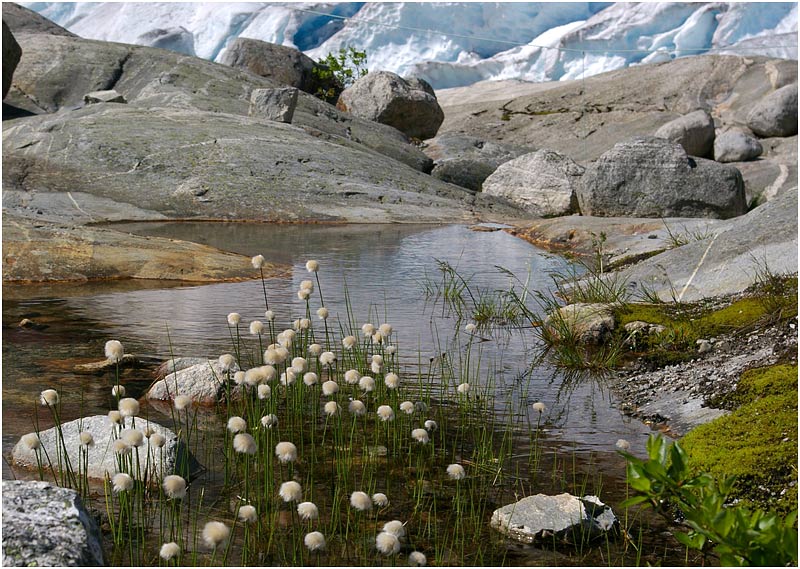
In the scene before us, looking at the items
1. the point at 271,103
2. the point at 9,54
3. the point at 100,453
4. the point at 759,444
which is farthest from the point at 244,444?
the point at 9,54

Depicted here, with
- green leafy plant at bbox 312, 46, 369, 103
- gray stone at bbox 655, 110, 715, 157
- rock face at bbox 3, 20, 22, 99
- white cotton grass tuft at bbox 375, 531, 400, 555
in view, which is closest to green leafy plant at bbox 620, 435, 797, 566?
white cotton grass tuft at bbox 375, 531, 400, 555

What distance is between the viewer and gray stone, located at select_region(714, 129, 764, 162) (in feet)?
79.5

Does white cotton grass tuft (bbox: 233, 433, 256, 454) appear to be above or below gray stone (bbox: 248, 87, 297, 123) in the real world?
below

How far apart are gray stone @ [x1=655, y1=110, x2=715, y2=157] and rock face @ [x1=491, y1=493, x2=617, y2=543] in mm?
21803

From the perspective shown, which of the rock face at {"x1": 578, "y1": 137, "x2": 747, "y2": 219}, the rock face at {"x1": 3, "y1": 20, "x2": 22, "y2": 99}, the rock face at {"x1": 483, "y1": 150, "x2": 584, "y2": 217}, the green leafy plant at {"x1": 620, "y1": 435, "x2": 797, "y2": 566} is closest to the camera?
the green leafy plant at {"x1": 620, "y1": 435, "x2": 797, "y2": 566}

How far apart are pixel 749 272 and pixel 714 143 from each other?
1935 centimetres

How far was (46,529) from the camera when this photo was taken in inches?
104

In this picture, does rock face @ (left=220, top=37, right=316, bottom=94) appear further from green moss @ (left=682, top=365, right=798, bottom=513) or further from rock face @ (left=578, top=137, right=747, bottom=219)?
green moss @ (left=682, top=365, right=798, bottom=513)

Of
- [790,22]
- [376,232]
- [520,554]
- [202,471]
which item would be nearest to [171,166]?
[376,232]

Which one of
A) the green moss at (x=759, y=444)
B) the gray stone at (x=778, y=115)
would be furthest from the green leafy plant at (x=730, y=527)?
the gray stone at (x=778, y=115)

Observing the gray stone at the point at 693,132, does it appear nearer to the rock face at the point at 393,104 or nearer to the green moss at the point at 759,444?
the rock face at the point at 393,104

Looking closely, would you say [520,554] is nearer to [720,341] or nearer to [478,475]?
[478,475]

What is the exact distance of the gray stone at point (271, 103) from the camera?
19.9 meters

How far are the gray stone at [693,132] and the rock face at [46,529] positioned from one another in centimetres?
2305
